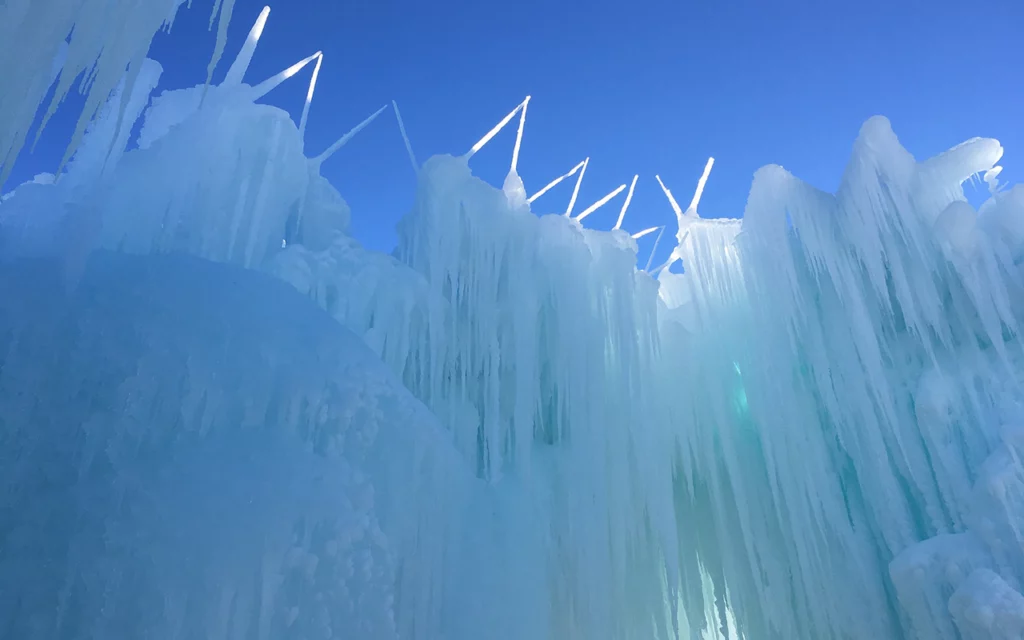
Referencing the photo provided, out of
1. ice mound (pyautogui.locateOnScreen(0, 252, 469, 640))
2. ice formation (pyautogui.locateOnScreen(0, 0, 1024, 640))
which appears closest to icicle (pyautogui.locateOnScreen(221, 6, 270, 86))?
ice formation (pyautogui.locateOnScreen(0, 0, 1024, 640))

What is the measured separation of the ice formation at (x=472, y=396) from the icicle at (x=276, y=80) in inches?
2.2

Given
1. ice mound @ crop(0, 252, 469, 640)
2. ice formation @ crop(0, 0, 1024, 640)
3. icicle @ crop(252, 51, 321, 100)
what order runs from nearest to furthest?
ice mound @ crop(0, 252, 469, 640), ice formation @ crop(0, 0, 1024, 640), icicle @ crop(252, 51, 321, 100)

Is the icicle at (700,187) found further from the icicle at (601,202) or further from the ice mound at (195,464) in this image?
the ice mound at (195,464)

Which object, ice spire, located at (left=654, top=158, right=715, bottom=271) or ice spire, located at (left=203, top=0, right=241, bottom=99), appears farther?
ice spire, located at (left=654, top=158, right=715, bottom=271)

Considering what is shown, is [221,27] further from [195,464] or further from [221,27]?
[195,464]

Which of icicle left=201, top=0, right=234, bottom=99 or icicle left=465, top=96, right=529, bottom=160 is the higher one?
icicle left=465, top=96, right=529, bottom=160

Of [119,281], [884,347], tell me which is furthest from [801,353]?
[119,281]

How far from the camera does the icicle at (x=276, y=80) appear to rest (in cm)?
676

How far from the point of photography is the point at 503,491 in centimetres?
630

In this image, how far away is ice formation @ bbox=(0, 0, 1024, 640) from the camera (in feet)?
11.8

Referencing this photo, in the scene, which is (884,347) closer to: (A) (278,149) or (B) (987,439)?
(B) (987,439)

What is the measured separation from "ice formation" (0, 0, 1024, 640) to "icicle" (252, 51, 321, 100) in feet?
0.18

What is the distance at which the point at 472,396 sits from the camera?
23.0ft

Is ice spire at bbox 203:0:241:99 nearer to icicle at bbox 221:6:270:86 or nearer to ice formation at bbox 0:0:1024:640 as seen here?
ice formation at bbox 0:0:1024:640
